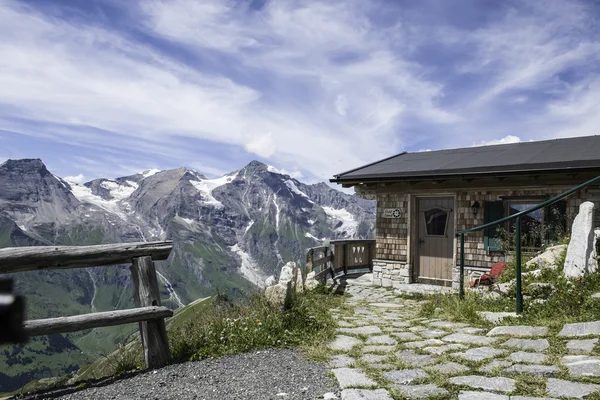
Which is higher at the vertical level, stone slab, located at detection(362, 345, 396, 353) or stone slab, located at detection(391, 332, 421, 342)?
stone slab, located at detection(391, 332, 421, 342)

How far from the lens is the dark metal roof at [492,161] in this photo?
10.7 meters

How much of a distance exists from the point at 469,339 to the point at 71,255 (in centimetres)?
481

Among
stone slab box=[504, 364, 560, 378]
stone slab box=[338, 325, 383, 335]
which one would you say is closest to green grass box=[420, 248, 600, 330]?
stone slab box=[338, 325, 383, 335]

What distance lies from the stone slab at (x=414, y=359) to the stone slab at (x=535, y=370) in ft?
2.61

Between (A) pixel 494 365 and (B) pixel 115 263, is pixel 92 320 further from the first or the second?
(A) pixel 494 365

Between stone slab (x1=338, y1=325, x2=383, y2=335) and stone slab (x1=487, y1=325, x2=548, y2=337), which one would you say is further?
stone slab (x1=338, y1=325, x2=383, y2=335)

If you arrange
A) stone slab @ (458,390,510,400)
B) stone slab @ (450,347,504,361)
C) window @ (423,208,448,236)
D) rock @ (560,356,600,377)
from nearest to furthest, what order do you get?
stone slab @ (458,390,510,400) < rock @ (560,356,600,377) < stone slab @ (450,347,504,361) < window @ (423,208,448,236)

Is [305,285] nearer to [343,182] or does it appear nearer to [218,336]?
[343,182]

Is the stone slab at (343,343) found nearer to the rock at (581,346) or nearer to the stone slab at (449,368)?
the stone slab at (449,368)

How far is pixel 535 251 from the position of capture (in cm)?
1105

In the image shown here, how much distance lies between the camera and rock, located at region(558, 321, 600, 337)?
5008 millimetres

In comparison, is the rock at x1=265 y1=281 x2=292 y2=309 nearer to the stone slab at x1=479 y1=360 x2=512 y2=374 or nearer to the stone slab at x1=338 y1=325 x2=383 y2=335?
the stone slab at x1=338 y1=325 x2=383 y2=335

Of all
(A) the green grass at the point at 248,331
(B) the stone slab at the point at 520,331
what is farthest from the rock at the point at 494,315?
(A) the green grass at the point at 248,331

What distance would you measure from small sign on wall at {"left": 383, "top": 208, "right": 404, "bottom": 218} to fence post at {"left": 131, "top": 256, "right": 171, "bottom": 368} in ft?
29.4
